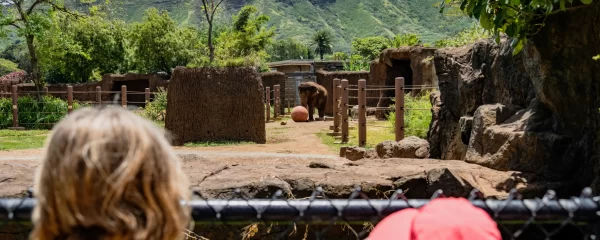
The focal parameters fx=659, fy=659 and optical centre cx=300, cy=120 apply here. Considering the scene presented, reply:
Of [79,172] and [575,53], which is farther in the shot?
[575,53]

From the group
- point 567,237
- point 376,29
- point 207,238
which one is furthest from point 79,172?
point 376,29

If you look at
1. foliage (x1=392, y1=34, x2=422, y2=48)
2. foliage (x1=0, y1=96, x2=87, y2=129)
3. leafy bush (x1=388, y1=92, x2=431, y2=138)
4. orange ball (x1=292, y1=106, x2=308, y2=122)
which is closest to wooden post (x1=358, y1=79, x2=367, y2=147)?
leafy bush (x1=388, y1=92, x2=431, y2=138)

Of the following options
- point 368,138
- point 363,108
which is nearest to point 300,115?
point 368,138

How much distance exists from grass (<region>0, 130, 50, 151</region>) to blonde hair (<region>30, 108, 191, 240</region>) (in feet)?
48.9

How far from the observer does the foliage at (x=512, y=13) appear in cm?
427

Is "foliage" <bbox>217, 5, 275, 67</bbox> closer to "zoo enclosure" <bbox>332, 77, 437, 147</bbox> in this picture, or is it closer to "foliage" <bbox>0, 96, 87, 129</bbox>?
"foliage" <bbox>0, 96, 87, 129</bbox>

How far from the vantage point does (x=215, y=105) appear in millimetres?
15477

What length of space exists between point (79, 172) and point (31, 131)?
20322 millimetres

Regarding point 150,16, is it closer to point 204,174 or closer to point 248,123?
point 248,123

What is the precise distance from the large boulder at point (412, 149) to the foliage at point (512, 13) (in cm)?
451

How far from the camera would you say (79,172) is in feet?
3.56

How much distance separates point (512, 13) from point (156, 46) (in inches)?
1395

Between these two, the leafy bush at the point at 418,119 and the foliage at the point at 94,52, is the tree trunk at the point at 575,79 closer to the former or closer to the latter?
the leafy bush at the point at 418,119

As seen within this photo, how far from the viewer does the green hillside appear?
390 ft
